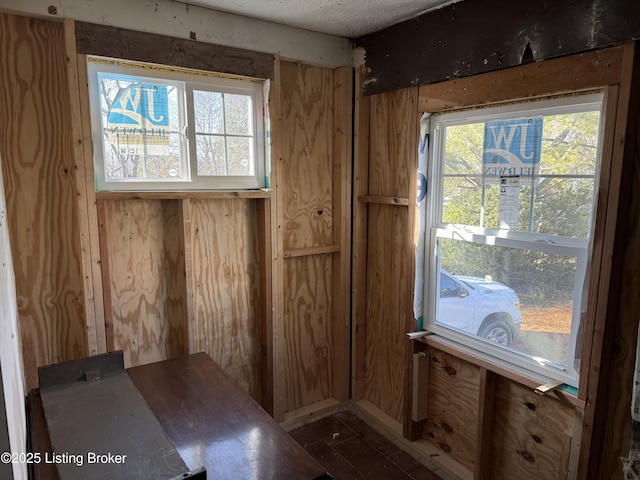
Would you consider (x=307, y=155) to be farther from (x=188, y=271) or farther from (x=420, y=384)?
(x=420, y=384)

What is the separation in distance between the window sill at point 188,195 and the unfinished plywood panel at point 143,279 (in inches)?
3.7

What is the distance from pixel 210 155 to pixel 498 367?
6.18ft

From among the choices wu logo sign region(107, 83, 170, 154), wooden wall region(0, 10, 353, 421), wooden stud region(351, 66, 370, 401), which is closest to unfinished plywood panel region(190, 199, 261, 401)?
wooden wall region(0, 10, 353, 421)

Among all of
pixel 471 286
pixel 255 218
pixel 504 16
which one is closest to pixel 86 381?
pixel 255 218

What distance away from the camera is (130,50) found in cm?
205

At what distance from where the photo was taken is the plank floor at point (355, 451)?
2.38 m

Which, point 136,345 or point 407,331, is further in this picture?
point 407,331

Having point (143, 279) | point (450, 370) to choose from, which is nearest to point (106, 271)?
point (143, 279)

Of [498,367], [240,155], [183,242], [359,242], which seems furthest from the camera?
[359,242]

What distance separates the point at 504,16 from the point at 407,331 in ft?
5.62

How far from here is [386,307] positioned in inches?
110

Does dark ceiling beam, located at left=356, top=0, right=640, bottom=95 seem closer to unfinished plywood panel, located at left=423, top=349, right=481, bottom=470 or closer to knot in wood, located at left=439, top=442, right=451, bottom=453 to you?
unfinished plywood panel, located at left=423, top=349, right=481, bottom=470

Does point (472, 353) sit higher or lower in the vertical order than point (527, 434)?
higher

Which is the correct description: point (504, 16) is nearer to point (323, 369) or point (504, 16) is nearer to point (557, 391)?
point (557, 391)
